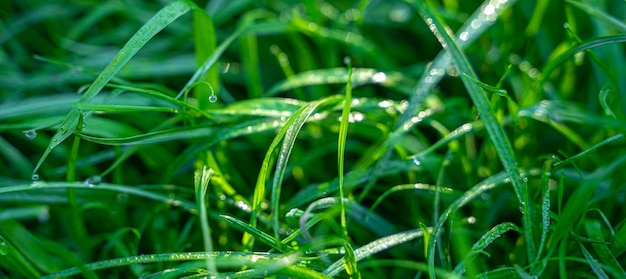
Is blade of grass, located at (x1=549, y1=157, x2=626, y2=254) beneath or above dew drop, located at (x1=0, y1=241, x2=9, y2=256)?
beneath

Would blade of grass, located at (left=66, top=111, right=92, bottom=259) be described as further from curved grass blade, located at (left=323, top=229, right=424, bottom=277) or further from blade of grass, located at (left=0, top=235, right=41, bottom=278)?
curved grass blade, located at (left=323, top=229, right=424, bottom=277)

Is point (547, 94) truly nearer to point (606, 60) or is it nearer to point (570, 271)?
point (606, 60)

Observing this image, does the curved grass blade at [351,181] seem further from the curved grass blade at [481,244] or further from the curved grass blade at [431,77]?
the curved grass blade at [481,244]

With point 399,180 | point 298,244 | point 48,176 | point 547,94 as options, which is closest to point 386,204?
point 399,180

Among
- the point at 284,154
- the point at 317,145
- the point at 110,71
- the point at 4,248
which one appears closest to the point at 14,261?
the point at 4,248

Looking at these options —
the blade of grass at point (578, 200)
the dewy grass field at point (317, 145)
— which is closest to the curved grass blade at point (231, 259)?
the dewy grass field at point (317, 145)

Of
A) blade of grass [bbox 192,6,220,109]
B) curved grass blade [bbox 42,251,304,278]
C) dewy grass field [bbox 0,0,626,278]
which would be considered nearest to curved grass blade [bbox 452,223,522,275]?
dewy grass field [bbox 0,0,626,278]

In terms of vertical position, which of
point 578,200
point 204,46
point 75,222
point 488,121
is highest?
point 204,46

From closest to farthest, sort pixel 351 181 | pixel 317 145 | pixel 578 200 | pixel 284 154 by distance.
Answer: pixel 578 200
pixel 284 154
pixel 351 181
pixel 317 145

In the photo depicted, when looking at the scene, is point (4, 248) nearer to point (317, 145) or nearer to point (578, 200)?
point (317, 145)
